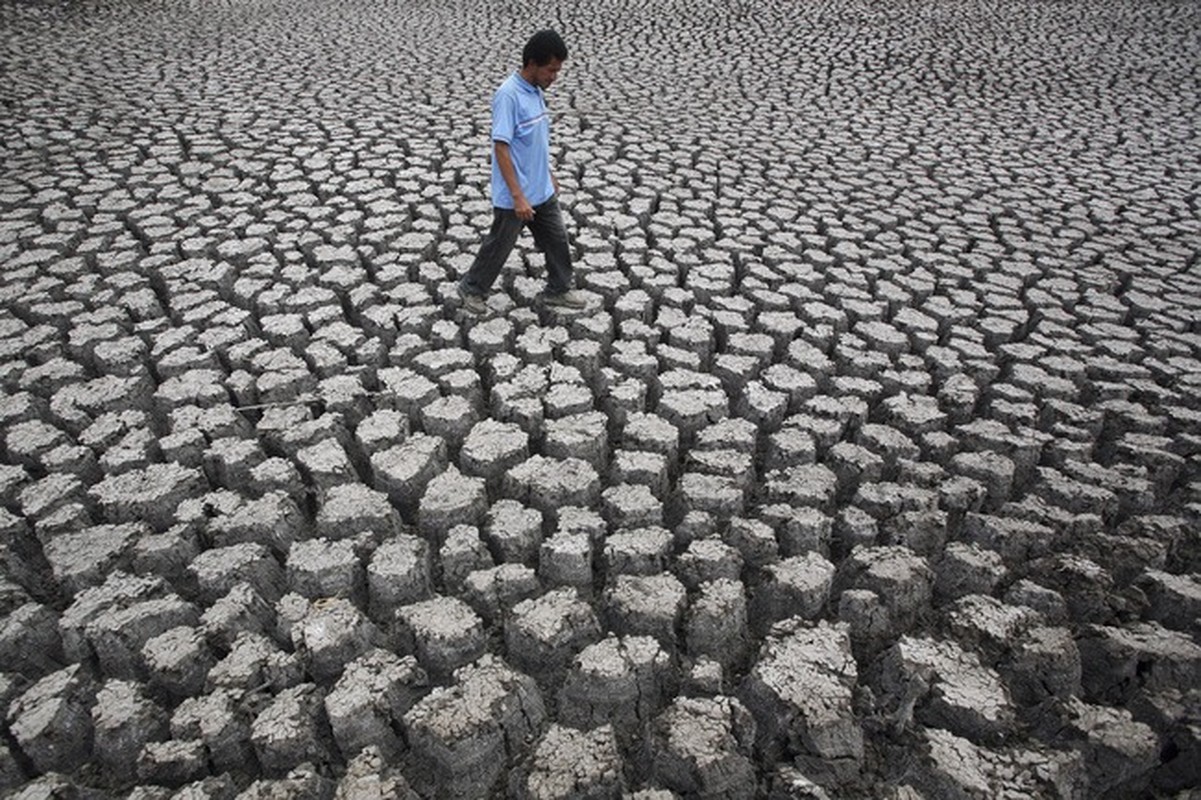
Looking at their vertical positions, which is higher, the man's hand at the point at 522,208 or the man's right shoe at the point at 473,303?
the man's hand at the point at 522,208

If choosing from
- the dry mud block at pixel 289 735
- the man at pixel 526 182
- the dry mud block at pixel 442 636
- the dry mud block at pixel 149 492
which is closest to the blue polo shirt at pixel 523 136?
the man at pixel 526 182

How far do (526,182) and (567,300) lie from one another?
539 mm

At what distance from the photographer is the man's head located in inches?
113

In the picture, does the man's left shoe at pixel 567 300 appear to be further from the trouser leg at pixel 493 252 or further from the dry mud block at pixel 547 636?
the dry mud block at pixel 547 636

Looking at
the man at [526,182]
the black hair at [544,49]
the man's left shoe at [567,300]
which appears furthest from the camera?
the man's left shoe at [567,300]

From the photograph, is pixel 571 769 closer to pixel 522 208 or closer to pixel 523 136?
pixel 522 208

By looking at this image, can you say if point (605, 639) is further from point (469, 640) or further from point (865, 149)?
point (865, 149)

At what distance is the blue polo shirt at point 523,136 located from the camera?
3.00 m

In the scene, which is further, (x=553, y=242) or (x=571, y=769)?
(x=553, y=242)

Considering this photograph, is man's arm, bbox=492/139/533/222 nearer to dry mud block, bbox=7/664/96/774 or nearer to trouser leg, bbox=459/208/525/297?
trouser leg, bbox=459/208/525/297

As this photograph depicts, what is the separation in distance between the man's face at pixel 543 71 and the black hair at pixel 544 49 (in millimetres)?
13

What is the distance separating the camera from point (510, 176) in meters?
3.06

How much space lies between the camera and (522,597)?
6.84 feet

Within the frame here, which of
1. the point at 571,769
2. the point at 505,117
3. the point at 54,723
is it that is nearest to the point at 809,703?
the point at 571,769
